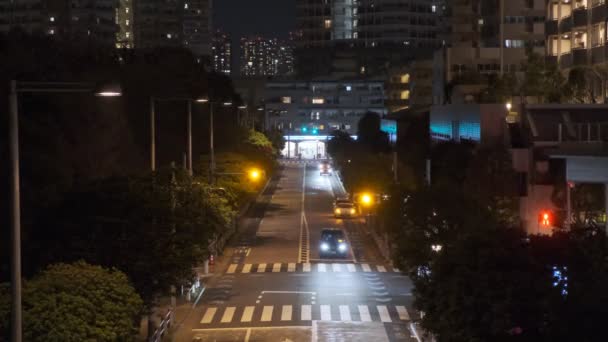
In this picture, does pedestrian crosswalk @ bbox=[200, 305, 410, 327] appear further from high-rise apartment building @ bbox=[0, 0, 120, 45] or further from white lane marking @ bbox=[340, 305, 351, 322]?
high-rise apartment building @ bbox=[0, 0, 120, 45]

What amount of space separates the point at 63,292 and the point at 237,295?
18.0 metres

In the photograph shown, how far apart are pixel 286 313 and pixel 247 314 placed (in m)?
1.23

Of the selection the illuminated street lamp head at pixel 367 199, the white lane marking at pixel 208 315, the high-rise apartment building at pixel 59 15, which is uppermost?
the high-rise apartment building at pixel 59 15

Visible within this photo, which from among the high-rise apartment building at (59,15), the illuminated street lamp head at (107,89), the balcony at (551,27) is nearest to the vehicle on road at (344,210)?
the balcony at (551,27)

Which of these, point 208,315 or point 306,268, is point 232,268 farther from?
point 208,315

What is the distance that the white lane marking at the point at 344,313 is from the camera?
A: 33.9m

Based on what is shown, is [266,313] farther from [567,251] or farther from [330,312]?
[567,251]

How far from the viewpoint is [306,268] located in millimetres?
48281

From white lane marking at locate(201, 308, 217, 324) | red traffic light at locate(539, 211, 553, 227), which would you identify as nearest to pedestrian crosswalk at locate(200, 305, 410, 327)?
white lane marking at locate(201, 308, 217, 324)

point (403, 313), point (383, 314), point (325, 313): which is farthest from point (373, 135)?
point (325, 313)

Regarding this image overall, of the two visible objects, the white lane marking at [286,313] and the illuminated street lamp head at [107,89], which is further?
the white lane marking at [286,313]

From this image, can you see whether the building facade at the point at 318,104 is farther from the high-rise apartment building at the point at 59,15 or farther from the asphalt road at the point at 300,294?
the asphalt road at the point at 300,294

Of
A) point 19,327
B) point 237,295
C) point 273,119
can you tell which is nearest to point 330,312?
point 237,295

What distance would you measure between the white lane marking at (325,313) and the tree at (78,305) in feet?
34.8
